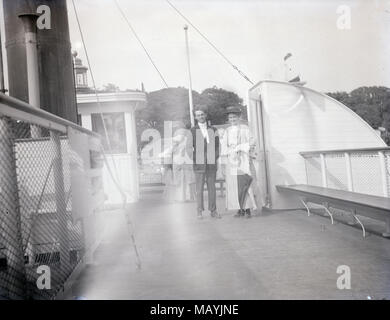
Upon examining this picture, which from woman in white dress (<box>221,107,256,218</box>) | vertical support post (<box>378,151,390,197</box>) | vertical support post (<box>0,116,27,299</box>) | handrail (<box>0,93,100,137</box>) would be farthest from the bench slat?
vertical support post (<box>0,116,27,299</box>)

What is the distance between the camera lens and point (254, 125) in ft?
26.2

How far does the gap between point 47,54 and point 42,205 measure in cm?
265

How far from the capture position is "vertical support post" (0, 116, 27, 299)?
8.66 ft

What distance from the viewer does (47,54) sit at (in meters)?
5.87

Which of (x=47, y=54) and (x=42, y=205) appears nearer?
(x=42, y=205)

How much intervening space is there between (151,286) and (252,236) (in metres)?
2.18

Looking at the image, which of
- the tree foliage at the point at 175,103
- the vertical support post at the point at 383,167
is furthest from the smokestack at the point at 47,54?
the tree foliage at the point at 175,103

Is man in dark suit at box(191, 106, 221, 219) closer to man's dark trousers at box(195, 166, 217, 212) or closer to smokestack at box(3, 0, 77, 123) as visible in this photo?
man's dark trousers at box(195, 166, 217, 212)

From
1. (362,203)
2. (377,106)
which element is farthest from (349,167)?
(377,106)

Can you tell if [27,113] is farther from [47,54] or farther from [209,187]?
A: [209,187]

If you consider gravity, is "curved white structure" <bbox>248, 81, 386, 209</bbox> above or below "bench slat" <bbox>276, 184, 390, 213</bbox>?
above

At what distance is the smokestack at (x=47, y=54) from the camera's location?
5.77 metres

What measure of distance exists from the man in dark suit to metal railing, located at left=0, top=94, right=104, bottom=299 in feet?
6.16
